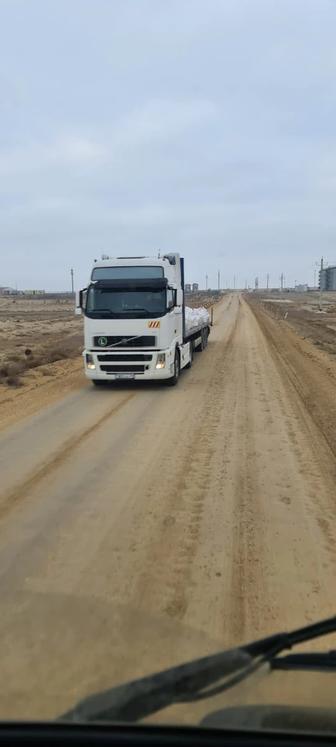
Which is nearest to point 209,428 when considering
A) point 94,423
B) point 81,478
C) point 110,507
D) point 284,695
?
point 94,423

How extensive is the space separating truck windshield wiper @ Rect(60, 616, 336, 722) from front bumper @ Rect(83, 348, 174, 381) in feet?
33.8

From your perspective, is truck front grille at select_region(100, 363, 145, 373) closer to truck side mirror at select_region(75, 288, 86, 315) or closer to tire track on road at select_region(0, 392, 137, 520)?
truck side mirror at select_region(75, 288, 86, 315)

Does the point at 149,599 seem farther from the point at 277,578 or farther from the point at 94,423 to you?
the point at 94,423

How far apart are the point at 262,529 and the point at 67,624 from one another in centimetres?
220

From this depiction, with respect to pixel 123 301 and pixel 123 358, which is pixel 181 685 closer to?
pixel 123 358

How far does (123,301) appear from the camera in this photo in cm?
1312

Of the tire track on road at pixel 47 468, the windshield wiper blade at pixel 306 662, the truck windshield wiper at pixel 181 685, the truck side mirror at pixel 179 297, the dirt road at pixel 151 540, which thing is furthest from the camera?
the truck side mirror at pixel 179 297

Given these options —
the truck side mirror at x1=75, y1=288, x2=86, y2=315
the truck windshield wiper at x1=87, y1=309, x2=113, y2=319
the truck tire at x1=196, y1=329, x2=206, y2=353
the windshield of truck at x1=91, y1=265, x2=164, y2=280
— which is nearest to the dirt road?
the truck windshield wiper at x1=87, y1=309, x2=113, y2=319

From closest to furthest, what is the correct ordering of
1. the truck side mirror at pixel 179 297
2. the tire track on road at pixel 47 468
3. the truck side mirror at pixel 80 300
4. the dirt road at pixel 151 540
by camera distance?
the dirt road at pixel 151 540
the tire track on road at pixel 47 468
the truck side mirror at pixel 80 300
the truck side mirror at pixel 179 297

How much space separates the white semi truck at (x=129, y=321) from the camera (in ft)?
42.3

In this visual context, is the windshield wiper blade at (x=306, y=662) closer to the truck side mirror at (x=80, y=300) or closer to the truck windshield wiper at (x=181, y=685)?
the truck windshield wiper at (x=181, y=685)

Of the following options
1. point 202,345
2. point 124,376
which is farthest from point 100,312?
point 202,345

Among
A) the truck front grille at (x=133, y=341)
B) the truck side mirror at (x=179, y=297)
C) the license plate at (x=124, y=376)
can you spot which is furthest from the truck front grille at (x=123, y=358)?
the truck side mirror at (x=179, y=297)

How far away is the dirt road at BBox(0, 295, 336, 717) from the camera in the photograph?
341 cm
